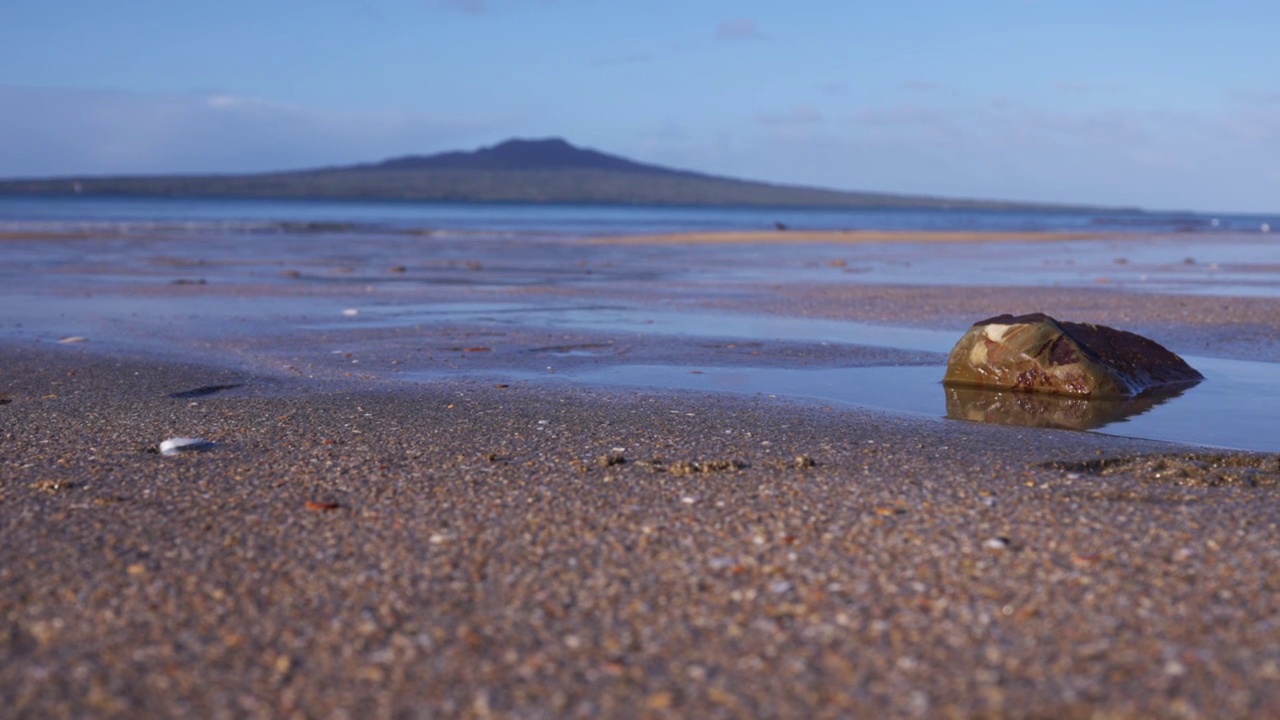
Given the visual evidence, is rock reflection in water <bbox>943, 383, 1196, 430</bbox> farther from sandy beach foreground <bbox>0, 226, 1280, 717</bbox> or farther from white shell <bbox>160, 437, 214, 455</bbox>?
white shell <bbox>160, 437, 214, 455</bbox>

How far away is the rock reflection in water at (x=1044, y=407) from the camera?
8.33 metres

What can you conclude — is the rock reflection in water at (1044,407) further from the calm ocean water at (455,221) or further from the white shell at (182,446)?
the calm ocean water at (455,221)

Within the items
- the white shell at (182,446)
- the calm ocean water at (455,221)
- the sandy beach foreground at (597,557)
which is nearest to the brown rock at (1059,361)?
the sandy beach foreground at (597,557)

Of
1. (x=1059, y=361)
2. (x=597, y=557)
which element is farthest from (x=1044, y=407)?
(x=597, y=557)

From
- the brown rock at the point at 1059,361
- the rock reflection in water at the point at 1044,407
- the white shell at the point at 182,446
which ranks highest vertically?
the brown rock at the point at 1059,361

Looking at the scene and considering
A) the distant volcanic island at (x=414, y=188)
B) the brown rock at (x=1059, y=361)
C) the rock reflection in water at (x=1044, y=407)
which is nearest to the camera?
the rock reflection in water at (x=1044, y=407)

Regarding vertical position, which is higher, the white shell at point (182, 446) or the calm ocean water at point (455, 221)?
the calm ocean water at point (455, 221)

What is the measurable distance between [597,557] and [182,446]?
3.02 metres

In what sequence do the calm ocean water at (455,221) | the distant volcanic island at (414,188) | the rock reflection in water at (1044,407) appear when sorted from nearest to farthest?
the rock reflection in water at (1044,407), the calm ocean water at (455,221), the distant volcanic island at (414,188)

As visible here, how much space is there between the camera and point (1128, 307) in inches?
647

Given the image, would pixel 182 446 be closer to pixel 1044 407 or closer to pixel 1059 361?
pixel 1044 407

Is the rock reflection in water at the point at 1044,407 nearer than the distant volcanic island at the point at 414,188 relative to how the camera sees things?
Yes

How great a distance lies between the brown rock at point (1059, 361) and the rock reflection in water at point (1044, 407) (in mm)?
114

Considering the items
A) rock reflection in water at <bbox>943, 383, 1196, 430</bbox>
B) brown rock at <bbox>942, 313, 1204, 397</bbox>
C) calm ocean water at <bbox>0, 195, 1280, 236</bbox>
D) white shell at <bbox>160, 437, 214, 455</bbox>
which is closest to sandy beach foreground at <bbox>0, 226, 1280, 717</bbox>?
white shell at <bbox>160, 437, 214, 455</bbox>
